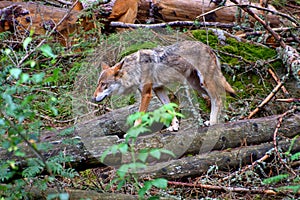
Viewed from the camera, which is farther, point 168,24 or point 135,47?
point 168,24

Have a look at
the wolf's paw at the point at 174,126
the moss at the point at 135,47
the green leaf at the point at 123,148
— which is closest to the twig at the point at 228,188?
the wolf's paw at the point at 174,126

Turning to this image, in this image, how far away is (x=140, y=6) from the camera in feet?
31.6

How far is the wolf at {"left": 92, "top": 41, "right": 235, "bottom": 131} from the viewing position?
6.39m

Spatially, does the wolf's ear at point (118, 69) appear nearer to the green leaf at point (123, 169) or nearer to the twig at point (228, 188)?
the twig at point (228, 188)

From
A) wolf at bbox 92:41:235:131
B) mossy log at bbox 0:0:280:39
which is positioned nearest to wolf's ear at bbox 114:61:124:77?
wolf at bbox 92:41:235:131

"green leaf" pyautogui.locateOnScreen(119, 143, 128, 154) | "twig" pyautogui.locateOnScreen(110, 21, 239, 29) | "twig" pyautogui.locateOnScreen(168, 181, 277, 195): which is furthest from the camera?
"twig" pyautogui.locateOnScreen(110, 21, 239, 29)

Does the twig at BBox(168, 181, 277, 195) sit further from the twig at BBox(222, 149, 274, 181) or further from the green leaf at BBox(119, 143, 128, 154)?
the green leaf at BBox(119, 143, 128, 154)

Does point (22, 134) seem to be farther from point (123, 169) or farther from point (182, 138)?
point (182, 138)

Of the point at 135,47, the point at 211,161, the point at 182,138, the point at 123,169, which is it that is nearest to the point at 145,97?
the point at 182,138

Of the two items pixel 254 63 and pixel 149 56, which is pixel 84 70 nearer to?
pixel 149 56

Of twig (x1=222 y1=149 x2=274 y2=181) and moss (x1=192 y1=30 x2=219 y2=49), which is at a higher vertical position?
moss (x1=192 y1=30 x2=219 y2=49)

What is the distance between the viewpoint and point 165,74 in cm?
658

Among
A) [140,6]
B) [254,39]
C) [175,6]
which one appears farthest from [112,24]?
[254,39]

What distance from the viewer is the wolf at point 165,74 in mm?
6387
